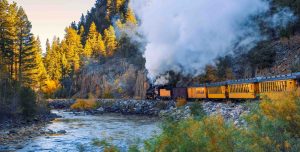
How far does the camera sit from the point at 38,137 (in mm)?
27359

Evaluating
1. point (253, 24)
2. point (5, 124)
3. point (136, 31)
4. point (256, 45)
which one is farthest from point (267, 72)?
point (136, 31)

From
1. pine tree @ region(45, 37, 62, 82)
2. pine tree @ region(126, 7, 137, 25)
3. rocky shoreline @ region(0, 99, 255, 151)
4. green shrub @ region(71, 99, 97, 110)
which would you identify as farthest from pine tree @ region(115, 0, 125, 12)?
green shrub @ region(71, 99, 97, 110)

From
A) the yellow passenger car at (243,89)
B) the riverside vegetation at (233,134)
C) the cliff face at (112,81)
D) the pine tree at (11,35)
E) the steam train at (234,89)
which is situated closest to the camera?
the riverside vegetation at (233,134)

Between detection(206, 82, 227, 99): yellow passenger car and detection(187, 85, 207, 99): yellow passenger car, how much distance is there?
120 cm

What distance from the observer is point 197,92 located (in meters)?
44.9

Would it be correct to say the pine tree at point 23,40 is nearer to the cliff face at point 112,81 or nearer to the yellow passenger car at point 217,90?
the cliff face at point 112,81

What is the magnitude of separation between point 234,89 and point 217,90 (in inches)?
158

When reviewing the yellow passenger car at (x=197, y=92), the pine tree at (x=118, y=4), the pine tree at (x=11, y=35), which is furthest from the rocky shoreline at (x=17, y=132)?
the pine tree at (x=118, y=4)

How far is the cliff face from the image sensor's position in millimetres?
73312

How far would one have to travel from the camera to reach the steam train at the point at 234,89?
2777 centimetres

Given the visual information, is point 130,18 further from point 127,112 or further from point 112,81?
point 127,112

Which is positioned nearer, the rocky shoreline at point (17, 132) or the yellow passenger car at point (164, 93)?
the rocky shoreline at point (17, 132)

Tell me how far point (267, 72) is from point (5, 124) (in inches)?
1274

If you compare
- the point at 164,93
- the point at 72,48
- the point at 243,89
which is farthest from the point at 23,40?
the point at 72,48
